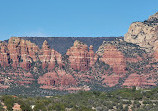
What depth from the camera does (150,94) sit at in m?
149

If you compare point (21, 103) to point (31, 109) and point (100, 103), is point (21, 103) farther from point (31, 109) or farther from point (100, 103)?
point (100, 103)

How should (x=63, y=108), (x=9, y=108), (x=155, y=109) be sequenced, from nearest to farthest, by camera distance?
(x=9, y=108) < (x=63, y=108) < (x=155, y=109)

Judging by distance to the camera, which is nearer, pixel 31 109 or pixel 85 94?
pixel 31 109

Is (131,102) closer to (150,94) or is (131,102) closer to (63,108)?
(150,94)

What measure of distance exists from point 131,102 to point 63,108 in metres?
31.6

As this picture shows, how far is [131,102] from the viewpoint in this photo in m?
133

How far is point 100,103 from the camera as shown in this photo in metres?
129

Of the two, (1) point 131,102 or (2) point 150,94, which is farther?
(2) point 150,94

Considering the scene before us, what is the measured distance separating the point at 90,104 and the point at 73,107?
50.6 feet

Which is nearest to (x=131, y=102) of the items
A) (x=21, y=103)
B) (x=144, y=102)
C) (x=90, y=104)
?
(x=144, y=102)

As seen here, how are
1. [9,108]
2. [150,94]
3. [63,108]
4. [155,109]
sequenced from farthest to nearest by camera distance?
[150,94]
[155,109]
[63,108]
[9,108]

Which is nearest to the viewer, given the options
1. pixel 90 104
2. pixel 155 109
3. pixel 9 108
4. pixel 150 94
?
pixel 9 108

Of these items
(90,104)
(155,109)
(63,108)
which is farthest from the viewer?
(90,104)

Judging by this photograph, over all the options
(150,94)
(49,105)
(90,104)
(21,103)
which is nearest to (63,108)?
(49,105)
